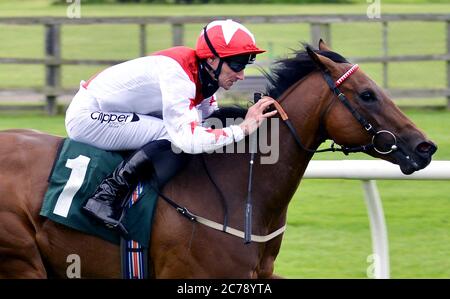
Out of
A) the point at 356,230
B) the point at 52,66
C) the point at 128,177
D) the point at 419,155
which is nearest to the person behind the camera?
the point at 419,155

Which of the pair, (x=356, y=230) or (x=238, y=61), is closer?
(x=238, y=61)

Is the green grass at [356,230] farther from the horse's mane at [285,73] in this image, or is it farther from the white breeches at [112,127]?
the white breeches at [112,127]

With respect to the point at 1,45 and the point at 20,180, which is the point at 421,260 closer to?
the point at 20,180

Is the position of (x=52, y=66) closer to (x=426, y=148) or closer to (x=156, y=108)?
(x=156, y=108)

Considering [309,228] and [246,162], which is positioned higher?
[246,162]

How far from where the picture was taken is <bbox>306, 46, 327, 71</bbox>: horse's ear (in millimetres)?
4566

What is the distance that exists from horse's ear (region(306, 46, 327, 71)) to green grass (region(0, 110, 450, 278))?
223 centimetres

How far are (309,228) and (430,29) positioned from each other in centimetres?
1426

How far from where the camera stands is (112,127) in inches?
186

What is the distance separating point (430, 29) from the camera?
2122cm

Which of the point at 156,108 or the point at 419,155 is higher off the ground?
the point at 156,108

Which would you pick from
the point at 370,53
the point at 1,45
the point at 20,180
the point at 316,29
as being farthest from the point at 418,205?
the point at 1,45

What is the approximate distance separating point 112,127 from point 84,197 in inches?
14.0

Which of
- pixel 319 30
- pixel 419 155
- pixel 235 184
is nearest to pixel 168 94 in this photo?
pixel 235 184
